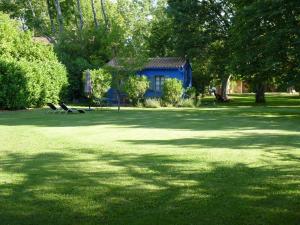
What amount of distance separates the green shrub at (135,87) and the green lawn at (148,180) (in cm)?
1909

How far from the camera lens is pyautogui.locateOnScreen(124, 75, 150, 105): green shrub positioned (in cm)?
3183

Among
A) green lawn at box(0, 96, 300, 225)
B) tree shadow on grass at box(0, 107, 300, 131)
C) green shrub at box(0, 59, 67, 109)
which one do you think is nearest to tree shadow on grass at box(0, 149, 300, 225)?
green lawn at box(0, 96, 300, 225)

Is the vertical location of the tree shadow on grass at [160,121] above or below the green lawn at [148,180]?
above

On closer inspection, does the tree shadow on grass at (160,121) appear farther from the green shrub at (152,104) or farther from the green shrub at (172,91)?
the green shrub at (172,91)

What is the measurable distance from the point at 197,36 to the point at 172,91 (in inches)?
366

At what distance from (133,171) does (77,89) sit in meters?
29.3

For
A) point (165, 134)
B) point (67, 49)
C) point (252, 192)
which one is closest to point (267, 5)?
point (165, 134)

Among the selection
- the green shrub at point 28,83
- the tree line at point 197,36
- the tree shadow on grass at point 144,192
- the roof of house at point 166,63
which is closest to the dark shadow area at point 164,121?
the tree line at point 197,36

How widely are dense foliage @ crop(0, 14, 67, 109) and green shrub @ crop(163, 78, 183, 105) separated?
704 cm

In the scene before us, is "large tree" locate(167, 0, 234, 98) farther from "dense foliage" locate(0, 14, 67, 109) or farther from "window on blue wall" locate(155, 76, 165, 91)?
"dense foliage" locate(0, 14, 67, 109)

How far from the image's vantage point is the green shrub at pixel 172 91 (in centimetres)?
3253

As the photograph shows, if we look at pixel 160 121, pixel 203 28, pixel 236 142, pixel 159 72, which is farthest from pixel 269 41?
pixel 203 28

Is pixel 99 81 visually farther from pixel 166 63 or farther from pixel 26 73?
pixel 166 63

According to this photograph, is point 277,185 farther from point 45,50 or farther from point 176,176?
A: point 45,50
